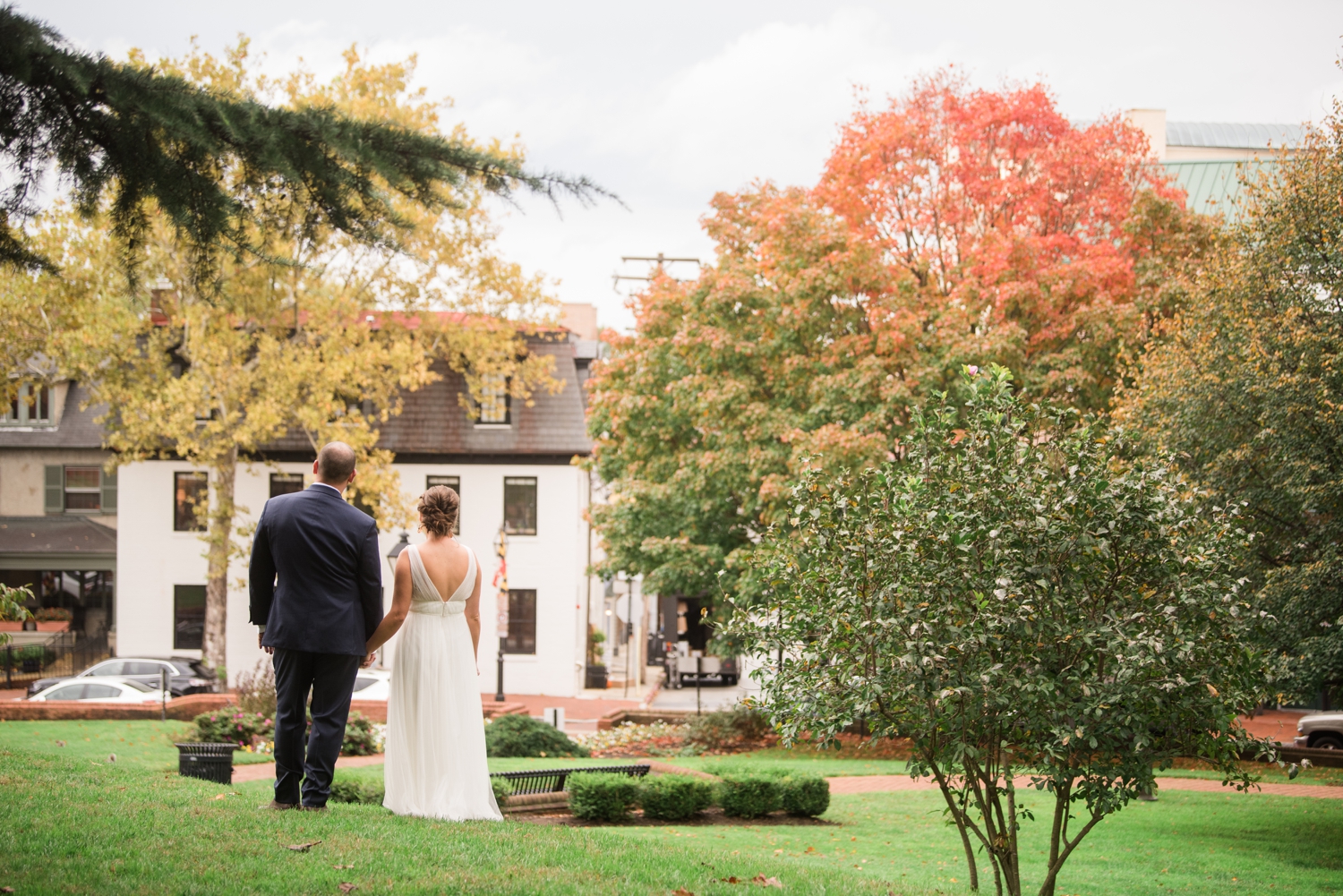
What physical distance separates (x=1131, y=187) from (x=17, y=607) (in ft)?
76.2

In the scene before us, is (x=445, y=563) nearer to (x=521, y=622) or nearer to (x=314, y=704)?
(x=314, y=704)

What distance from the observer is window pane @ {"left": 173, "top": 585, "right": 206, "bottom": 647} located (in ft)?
116

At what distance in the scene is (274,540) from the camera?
6.33 meters

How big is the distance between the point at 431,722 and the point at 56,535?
123ft

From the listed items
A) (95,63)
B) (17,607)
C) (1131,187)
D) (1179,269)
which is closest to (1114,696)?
(95,63)

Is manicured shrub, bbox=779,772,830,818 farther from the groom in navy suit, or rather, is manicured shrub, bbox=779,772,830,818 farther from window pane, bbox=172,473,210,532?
window pane, bbox=172,473,210,532

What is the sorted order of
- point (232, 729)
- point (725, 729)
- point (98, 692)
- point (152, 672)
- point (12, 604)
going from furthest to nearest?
point (152, 672) < point (98, 692) < point (725, 729) < point (232, 729) < point (12, 604)

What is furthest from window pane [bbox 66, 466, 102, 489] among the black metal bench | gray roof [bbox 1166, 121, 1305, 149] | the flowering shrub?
gray roof [bbox 1166, 121, 1305, 149]

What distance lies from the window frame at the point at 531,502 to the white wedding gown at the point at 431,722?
29224 mm

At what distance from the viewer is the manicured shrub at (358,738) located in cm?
1908

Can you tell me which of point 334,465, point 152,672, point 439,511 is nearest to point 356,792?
point 439,511

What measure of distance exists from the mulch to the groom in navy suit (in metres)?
7.05

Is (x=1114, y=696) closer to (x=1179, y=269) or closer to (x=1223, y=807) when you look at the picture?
(x=1223, y=807)

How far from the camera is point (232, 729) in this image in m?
18.3
